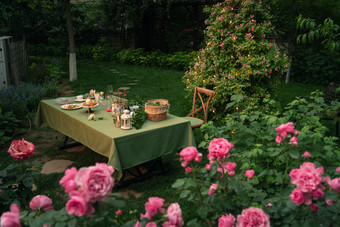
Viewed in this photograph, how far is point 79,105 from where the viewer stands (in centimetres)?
417

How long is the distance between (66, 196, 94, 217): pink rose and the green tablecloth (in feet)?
6.37

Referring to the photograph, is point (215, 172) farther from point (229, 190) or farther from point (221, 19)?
point (221, 19)

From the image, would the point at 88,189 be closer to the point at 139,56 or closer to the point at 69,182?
the point at 69,182

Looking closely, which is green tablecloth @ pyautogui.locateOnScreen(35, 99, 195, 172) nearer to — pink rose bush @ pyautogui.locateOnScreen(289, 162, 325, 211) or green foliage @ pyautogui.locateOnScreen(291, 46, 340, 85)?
pink rose bush @ pyautogui.locateOnScreen(289, 162, 325, 211)

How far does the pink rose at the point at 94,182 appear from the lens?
103 centimetres

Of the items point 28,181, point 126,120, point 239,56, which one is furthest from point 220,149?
point 239,56

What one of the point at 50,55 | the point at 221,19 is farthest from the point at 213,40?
the point at 50,55

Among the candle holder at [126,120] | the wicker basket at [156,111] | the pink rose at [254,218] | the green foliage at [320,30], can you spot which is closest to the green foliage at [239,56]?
the green foliage at [320,30]

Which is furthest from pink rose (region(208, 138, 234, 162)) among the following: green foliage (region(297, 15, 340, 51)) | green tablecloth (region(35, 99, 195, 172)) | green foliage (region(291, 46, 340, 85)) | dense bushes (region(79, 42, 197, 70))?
dense bushes (region(79, 42, 197, 70))

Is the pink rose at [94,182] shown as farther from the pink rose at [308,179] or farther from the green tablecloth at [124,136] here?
the green tablecloth at [124,136]

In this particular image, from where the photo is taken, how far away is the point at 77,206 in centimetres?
107

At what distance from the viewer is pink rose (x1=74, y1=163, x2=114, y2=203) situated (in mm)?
1034

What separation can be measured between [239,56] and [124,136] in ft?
11.0

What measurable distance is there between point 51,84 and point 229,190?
7.15 meters
